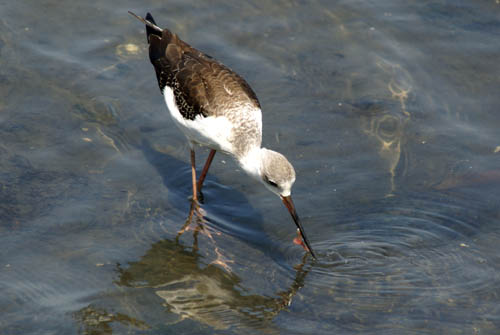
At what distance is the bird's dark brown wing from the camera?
7.14 metres

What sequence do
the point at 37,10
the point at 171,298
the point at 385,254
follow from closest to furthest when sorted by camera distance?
the point at 171,298, the point at 385,254, the point at 37,10

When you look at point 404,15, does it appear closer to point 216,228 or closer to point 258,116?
point 258,116

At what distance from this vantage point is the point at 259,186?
7797 mm

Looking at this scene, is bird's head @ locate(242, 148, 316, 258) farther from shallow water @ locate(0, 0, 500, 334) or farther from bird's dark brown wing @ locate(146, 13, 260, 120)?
bird's dark brown wing @ locate(146, 13, 260, 120)

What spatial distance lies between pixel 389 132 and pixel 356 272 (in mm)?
2596

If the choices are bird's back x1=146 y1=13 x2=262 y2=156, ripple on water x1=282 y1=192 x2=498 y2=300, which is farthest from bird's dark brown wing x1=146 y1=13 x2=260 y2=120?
ripple on water x1=282 y1=192 x2=498 y2=300

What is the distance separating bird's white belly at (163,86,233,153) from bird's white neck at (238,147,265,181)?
19cm

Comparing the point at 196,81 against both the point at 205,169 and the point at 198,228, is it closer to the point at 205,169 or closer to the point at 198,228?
the point at 205,169

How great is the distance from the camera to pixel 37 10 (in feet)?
33.7

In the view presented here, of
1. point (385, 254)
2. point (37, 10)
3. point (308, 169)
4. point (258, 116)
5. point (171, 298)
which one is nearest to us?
point (171, 298)

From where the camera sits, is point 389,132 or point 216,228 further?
point 389,132

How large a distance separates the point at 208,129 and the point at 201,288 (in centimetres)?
172

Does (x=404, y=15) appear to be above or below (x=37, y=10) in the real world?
above

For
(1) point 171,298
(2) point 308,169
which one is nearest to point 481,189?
(2) point 308,169
